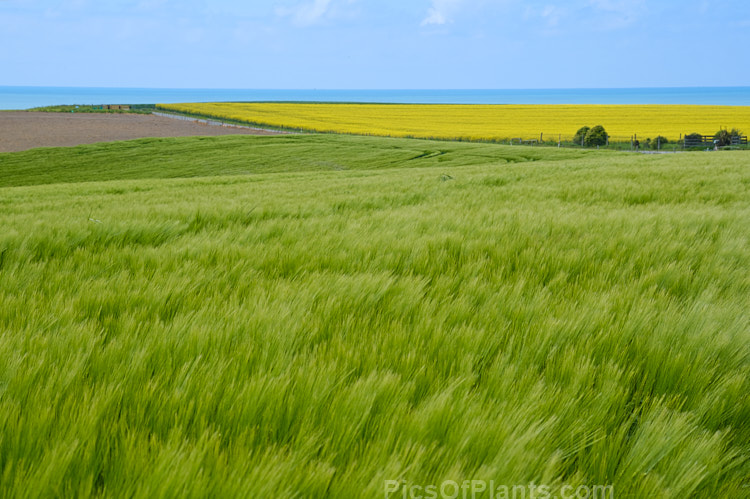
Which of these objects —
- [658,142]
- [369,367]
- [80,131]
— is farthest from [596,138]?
[80,131]

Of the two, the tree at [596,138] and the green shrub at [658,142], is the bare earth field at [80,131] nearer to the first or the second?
the tree at [596,138]

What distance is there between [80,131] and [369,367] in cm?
5500

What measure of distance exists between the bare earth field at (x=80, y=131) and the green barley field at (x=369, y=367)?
142 feet

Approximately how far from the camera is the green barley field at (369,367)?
2.49 ft

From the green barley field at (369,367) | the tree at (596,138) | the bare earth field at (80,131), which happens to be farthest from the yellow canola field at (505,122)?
the green barley field at (369,367)

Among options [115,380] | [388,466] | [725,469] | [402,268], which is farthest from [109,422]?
[402,268]

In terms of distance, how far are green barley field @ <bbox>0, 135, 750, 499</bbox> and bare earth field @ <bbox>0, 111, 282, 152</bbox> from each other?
4325 cm

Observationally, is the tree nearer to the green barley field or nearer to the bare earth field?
the bare earth field

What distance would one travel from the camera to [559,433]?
2.93ft

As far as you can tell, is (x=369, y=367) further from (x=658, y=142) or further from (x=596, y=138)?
(x=596, y=138)

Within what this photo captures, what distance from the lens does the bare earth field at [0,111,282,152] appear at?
1566 inches

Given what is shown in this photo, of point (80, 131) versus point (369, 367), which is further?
point (80, 131)

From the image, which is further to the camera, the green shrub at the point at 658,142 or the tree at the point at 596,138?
the tree at the point at 596,138

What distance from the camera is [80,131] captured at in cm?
4656
